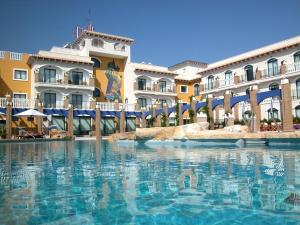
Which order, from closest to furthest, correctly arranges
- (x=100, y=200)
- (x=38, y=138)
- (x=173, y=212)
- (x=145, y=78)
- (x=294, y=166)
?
(x=173, y=212) → (x=100, y=200) → (x=294, y=166) → (x=38, y=138) → (x=145, y=78)

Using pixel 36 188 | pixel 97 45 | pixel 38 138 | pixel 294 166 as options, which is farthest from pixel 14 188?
pixel 97 45

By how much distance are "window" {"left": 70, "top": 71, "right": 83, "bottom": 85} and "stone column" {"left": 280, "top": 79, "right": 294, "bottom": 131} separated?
24.0 m

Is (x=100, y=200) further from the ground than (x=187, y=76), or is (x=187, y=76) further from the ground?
(x=187, y=76)

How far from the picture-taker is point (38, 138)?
79.8ft

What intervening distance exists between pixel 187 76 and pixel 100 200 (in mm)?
42300

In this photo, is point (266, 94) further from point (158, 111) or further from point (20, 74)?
point (20, 74)

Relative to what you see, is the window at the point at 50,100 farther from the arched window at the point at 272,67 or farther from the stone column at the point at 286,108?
the arched window at the point at 272,67

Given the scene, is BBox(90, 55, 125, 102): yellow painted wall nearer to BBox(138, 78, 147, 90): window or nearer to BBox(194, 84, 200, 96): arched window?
BBox(138, 78, 147, 90): window

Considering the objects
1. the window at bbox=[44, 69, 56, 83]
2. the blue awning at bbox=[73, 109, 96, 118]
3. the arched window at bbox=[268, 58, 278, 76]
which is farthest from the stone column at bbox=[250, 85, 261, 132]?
the window at bbox=[44, 69, 56, 83]

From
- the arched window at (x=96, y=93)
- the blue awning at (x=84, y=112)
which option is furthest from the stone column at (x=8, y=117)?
the arched window at (x=96, y=93)

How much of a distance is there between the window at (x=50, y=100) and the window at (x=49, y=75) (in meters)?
1.63

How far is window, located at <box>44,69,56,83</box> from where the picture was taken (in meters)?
33.6

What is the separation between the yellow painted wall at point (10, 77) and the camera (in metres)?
31.8

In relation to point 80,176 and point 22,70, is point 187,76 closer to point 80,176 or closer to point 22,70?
point 22,70
